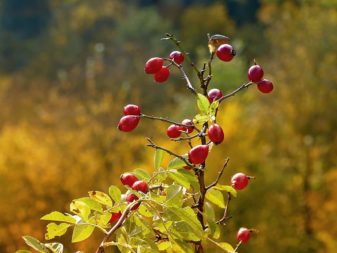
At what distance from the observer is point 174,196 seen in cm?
197

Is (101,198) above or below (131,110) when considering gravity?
below

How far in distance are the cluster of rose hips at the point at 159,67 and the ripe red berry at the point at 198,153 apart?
0.36 metres

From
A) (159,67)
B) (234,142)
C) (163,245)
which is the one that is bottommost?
(234,142)

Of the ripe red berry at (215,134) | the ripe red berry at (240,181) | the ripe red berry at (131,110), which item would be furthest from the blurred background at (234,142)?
the ripe red berry at (215,134)

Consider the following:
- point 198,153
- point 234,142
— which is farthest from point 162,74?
point 234,142

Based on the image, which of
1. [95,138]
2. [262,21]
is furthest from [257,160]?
[262,21]

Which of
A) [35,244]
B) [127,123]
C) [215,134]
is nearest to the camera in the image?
[35,244]

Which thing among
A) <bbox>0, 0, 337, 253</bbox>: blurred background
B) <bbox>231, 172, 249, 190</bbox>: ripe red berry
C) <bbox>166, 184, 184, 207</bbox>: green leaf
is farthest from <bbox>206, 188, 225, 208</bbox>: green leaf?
<bbox>0, 0, 337, 253</bbox>: blurred background

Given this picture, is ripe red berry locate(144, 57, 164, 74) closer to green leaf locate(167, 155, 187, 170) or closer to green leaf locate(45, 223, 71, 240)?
green leaf locate(167, 155, 187, 170)

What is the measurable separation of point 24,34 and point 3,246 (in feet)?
104

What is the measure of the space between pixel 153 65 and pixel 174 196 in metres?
0.47

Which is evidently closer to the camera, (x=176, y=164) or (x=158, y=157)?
(x=176, y=164)

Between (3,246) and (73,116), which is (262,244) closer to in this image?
(3,246)

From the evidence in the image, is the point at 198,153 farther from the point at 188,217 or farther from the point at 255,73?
the point at 255,73
